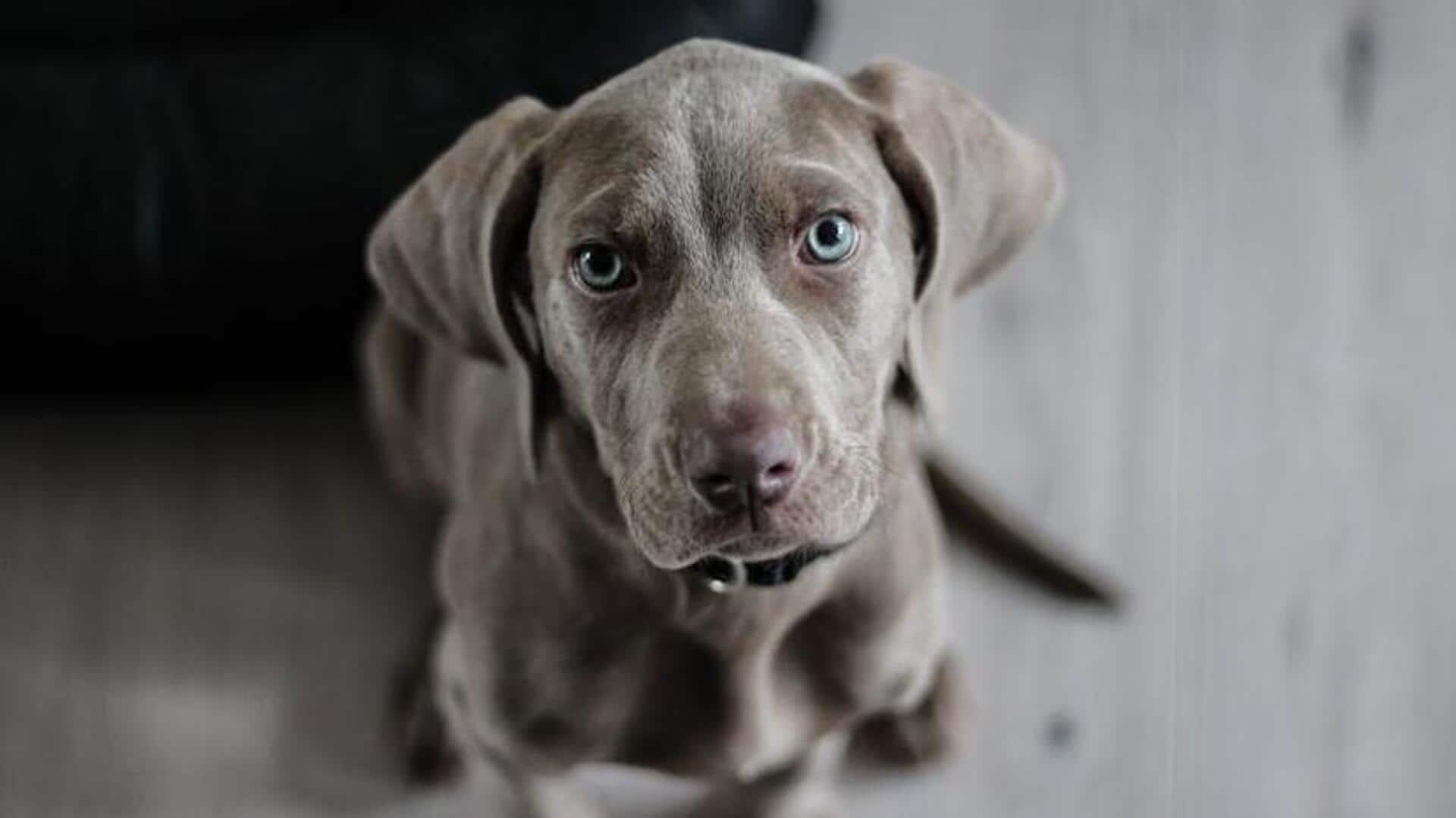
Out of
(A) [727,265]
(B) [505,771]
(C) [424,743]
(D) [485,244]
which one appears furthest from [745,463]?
(C) [424,743]

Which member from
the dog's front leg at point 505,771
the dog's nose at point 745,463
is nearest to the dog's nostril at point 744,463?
the dog's nose at point 745,463

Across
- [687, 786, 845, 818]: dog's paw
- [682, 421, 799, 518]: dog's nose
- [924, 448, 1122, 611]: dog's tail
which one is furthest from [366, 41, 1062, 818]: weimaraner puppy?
[924, 448, 1122, 611]: dog's tail

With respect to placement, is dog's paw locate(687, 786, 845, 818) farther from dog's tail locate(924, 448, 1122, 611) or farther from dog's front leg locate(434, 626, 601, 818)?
dog's tail locate(924, 448, 1122, 611)

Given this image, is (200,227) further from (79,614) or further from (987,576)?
(987,576)

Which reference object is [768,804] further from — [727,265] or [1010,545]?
[727,265]

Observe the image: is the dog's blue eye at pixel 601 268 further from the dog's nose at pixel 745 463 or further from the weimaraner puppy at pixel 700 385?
the dog's nose at pixel 745 463

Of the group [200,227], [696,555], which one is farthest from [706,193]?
[200,227]

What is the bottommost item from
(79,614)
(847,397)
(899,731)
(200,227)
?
(79,614)
